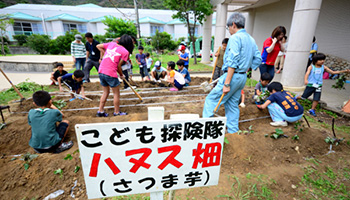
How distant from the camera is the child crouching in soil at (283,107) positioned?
10.9ft

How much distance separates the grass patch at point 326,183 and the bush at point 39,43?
78.4 ft

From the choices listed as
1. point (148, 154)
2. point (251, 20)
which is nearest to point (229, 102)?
point (148, 154)

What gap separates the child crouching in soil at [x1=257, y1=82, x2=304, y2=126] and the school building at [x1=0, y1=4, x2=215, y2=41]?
22.7m

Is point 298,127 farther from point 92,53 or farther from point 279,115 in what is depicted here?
point 92,53

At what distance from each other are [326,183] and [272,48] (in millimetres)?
3040

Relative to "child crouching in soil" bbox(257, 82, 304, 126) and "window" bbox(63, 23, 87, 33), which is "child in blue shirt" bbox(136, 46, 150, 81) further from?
"window" bbox(63, 23, 87, 33)

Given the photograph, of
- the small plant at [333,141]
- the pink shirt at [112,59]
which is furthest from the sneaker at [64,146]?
the small plant at [333,141]

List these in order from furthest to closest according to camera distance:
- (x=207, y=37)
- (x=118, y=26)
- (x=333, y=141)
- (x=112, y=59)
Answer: (x=118, y=26), (x=207, y=37), (x=112, y=59), (x=333, y=141)

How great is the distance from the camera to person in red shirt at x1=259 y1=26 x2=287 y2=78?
4.09 m

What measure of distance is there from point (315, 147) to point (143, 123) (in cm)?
321

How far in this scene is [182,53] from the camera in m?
7.47

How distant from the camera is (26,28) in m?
25.1

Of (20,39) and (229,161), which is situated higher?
(20,39)

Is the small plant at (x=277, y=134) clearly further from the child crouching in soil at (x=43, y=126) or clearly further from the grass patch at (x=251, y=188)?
the child crouching in soil at (x=43, y=126)
